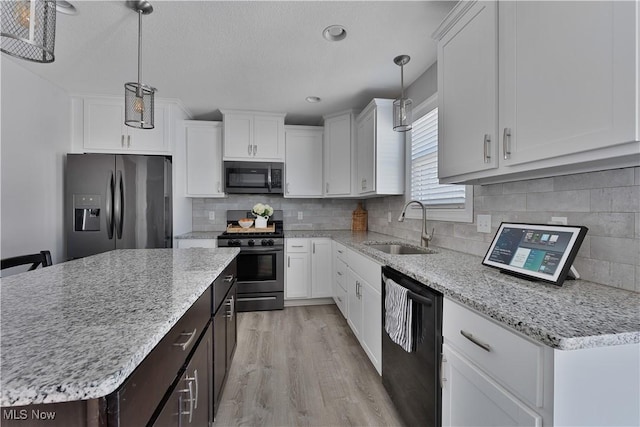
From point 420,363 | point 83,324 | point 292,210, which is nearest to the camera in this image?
point 83,324

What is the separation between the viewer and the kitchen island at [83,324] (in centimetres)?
51

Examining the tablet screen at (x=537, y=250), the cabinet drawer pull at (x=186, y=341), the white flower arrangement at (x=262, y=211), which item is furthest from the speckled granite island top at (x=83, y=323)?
the white flower arrangement at (x=262, y=211)

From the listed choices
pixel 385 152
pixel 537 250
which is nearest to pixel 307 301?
pixel 385 152

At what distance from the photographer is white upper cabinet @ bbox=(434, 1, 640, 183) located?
2.70 ft

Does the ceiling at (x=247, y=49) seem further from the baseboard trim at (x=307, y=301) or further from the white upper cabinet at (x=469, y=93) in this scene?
the baseboard trim at (x=307, y=301)

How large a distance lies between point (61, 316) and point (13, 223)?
7.58 ft

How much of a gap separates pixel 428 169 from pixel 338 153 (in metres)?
1.36

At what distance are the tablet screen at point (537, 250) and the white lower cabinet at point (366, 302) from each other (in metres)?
0.72

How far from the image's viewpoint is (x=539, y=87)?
1.07 metres

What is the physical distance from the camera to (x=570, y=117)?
956 mm

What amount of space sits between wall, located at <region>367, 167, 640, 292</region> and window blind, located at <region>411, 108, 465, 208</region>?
45 cm

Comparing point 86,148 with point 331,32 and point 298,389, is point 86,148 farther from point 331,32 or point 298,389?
point 298,389

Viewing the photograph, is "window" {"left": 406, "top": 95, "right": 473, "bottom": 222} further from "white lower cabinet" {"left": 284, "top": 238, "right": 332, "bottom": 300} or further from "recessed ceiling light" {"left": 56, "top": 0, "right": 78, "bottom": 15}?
"recessed ceiling light" {"left": 56, "top": 0, "right": 78, "bottom": 15}

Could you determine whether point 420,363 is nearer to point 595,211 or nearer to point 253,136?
point 595,211
